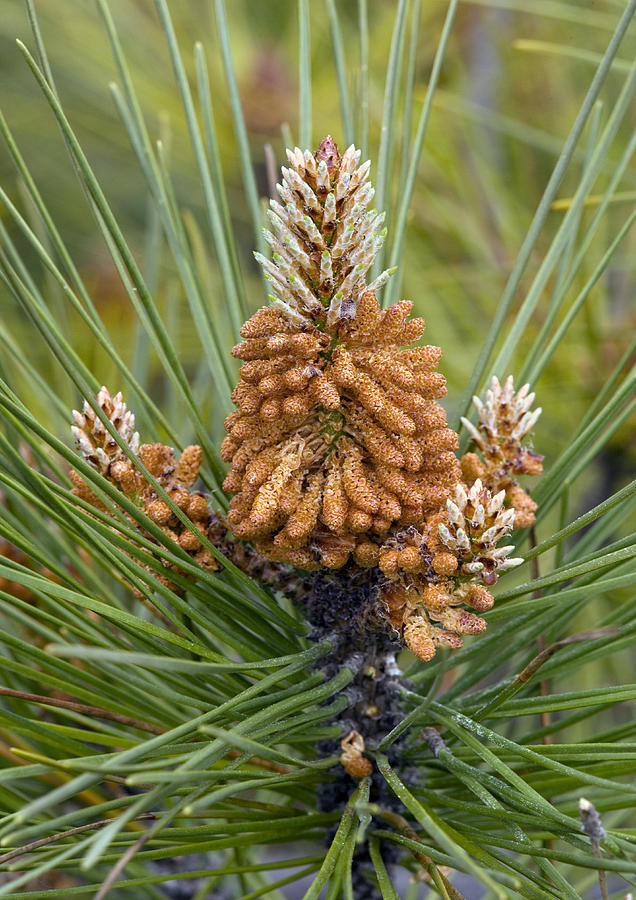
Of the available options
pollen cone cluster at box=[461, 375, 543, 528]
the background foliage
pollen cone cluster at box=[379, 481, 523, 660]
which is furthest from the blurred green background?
pollen cone cluster at box=[379, 481, 523, 660]

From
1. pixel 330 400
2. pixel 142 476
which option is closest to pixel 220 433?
pixel 142 476

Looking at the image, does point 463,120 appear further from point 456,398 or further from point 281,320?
point 281,320

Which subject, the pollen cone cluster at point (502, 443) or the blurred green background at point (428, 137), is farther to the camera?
the blurred green background at point (428, 137)

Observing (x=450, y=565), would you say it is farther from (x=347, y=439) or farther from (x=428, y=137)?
(x=428, y=137)

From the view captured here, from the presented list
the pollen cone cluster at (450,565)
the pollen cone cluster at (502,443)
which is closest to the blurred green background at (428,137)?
the pollen cone cluster at (502,443)

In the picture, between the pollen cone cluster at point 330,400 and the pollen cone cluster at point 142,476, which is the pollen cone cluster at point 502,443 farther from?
the pollen cone cluster at point 142,476

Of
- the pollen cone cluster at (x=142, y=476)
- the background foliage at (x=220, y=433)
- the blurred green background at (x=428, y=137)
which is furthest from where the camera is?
the blurred green background at (x=428, y=137)

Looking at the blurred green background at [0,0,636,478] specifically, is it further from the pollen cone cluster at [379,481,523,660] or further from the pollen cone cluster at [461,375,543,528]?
the pollen cone cluster at [379,481,523,660]

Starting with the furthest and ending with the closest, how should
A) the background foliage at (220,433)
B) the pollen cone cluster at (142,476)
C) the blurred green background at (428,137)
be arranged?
the blurred green background at (428,137), the pollen cone cluster at (142,476), the background foliage at (220,433)
